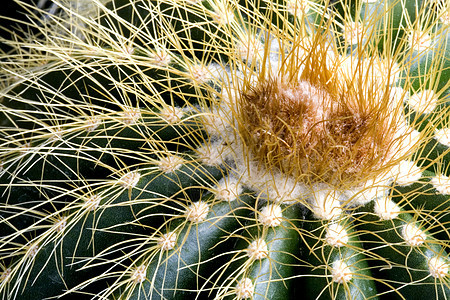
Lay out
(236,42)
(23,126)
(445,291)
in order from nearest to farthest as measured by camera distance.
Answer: (445,291) → (236,42) → (23,126)

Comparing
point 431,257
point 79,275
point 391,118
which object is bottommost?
point 79,275

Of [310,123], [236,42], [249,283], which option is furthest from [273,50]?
[249,283]

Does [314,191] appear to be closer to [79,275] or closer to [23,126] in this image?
[79,275]

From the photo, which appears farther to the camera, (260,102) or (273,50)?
(273,50)

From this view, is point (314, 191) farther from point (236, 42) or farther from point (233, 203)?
point (236, 42)

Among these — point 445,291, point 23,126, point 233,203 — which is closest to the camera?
point 445,291

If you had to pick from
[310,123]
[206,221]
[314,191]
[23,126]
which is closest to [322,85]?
[310,123]

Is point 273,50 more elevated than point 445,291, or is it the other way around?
point 273,50
